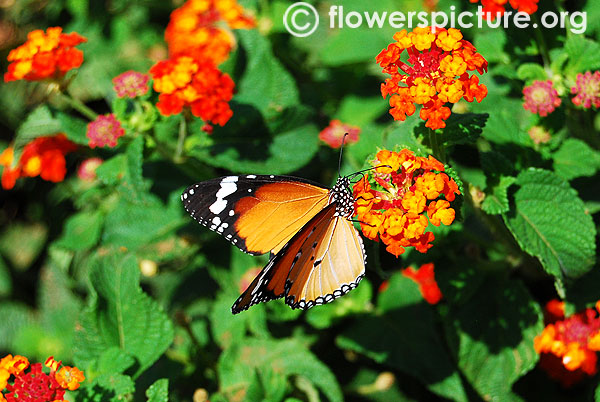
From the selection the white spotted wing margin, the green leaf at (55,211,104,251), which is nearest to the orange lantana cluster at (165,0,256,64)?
the green leaf at (55,211,104,251)

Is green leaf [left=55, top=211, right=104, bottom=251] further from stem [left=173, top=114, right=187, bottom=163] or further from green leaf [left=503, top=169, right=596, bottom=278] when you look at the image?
green leaf [left=503, top=169, right=596, bottom=278]

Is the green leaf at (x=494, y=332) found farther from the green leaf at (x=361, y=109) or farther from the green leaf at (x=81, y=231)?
the green leaf at (x=81, y=231)

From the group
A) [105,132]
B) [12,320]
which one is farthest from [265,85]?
[12,320]

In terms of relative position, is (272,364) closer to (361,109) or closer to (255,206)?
(255,206)

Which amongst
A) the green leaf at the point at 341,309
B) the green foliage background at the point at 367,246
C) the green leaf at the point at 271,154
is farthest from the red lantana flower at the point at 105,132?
the green leaf at the point at 341,309

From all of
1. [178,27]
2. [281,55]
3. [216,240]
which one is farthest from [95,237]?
[281,55]
